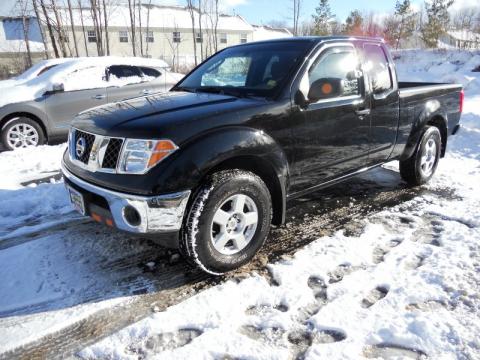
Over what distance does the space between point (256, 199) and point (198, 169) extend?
0.61 m

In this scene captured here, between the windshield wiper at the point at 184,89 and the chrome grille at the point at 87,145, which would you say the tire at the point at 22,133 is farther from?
the chrome grille at the point at 87,145

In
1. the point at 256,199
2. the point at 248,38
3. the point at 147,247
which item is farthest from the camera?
the point at 248,38

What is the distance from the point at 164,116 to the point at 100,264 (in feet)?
4.45

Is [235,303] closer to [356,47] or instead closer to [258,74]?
[258,74]

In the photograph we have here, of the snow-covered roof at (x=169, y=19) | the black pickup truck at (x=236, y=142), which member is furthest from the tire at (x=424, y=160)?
the snow-covered roof at (x=169, y=19)

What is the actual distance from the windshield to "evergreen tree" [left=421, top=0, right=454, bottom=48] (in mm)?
33741

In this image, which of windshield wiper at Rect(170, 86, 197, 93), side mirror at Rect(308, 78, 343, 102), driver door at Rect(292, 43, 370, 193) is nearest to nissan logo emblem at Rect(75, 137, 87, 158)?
windshield wiper at Rect(170, 86, 197, 93)

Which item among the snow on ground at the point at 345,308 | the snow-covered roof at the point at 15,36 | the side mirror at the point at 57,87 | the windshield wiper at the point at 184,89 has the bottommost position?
the snow on ground at the point at 345,308

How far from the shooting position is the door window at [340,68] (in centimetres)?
355

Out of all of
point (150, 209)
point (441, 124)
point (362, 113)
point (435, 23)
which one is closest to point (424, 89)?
point (441, 124)

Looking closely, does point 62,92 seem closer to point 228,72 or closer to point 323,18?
point 228,72

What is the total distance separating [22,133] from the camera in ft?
22.5

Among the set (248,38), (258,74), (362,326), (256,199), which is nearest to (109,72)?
(258,74)

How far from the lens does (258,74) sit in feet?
11.9
